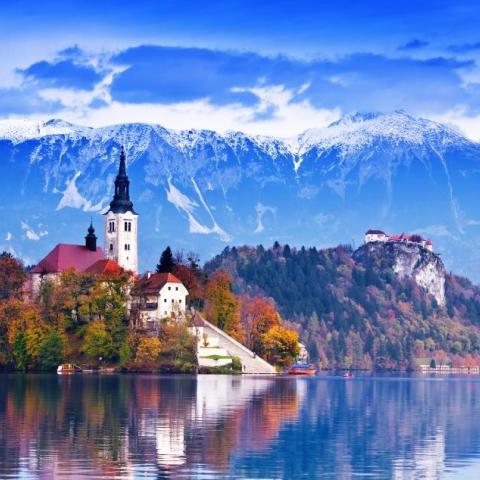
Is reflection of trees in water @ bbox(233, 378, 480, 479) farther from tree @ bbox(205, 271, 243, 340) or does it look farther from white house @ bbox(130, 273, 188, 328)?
tree @ bbox(205, 271, 243, 340)

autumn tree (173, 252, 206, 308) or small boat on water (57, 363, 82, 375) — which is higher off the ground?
autumn tree (173, 252, 206, 308)

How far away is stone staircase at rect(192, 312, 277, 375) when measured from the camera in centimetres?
17575

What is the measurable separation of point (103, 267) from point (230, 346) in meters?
23.5

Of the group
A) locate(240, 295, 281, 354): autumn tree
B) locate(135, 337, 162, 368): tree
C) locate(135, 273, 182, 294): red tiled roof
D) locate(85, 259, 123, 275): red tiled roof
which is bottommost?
locate(135, 337, 162, 368): tree

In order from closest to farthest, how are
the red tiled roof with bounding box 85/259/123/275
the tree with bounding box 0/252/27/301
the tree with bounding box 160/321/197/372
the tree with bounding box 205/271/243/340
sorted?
the tree with bounding box 160/321/197/372 → the tree with bounding box 205/271/243/340 → the red tiled roof with bounding box 85/259/123/275 → the tree with bounding box 0/252/27/301

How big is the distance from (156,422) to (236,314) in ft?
359

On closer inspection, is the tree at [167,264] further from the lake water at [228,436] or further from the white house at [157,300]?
the lake water at [228,436]

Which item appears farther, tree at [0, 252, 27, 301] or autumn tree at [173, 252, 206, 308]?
autumn tree at [173, 252, 206, 308]

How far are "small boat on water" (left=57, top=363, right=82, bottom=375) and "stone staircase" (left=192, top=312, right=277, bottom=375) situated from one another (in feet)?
50.5

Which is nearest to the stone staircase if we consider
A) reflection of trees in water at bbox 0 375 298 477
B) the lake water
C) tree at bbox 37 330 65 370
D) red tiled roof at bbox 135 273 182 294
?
red tiled roof at bbox 135 273 182 294

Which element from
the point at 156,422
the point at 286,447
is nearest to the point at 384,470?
the point at 286,447

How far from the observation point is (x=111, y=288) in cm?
17425

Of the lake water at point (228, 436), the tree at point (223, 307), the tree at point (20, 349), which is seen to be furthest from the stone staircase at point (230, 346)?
the lake water at point (228, 436)

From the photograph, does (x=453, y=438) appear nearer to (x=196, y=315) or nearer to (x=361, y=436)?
(x=361, y=436)
